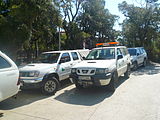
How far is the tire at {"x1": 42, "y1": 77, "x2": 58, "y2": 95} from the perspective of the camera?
532 centimetres

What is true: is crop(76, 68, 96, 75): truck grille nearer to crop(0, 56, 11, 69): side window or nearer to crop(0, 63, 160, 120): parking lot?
crop(0, 63, 160, 120): parking lot

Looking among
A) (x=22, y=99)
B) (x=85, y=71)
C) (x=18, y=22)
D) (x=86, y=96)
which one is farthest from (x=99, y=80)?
(x=18, y=22)

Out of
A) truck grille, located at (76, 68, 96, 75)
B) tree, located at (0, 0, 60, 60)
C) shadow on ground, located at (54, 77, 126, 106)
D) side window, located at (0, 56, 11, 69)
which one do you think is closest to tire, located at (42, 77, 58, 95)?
shadow on ground, located at (54, 77, 126, 106)

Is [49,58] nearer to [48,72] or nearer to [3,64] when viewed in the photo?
[48,72]

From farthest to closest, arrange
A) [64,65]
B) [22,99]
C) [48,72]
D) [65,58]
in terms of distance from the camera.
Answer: [65,58] → [64,65] → [48,72] → [22,99]

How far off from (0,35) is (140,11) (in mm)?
14423

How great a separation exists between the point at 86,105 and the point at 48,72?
198 centimetres

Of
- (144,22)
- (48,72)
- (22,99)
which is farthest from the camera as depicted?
(144,22)

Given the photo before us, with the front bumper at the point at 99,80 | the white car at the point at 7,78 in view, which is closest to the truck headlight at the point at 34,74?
the white car at the point at 7,78

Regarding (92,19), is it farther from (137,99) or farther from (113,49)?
(137,99)

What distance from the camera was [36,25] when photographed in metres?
10.9

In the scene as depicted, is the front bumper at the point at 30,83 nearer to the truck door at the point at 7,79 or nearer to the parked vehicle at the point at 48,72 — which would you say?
the parked vehicle at the point at 48,72

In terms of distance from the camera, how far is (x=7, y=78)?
3.60m

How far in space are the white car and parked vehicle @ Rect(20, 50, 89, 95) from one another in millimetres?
1094
